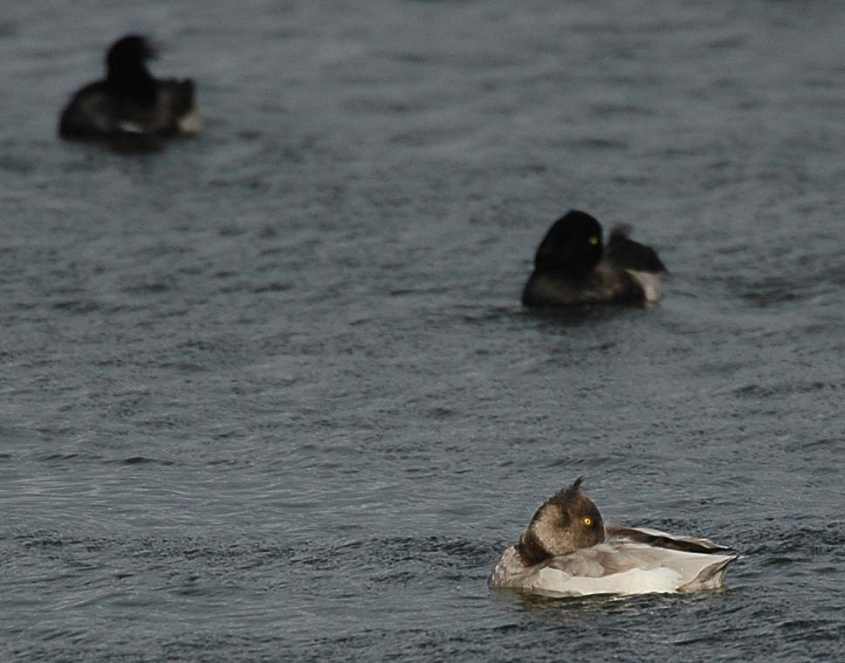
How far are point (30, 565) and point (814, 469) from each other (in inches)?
208

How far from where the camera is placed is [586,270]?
876 inches

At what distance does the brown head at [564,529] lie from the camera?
14219mm

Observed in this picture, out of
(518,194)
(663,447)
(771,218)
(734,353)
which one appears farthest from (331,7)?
(663,447)

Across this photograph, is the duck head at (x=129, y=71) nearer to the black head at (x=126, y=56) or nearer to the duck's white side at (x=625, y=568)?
the black head at (x=126, y=56)

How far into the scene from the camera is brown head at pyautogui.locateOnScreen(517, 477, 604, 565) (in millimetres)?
14219

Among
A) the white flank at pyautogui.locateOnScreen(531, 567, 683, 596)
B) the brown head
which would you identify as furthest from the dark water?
the brown head

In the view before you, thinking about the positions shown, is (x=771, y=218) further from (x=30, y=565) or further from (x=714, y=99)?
(x=30, y=565)

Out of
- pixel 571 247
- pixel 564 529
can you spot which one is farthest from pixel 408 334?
pixel 564 529

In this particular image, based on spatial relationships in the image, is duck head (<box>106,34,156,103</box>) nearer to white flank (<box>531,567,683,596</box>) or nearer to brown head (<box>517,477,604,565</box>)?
brown head (<box>517,477,604,565</box>)

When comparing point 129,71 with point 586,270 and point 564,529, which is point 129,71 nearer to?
point 586,270

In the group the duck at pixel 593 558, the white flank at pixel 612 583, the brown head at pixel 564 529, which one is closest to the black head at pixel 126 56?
the duck at pixel 593 558

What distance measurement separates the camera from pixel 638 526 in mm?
15273

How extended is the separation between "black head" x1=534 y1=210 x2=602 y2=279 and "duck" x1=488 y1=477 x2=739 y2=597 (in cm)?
758

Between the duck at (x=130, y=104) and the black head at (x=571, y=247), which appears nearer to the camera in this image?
the black head at (x=571, y=247)
